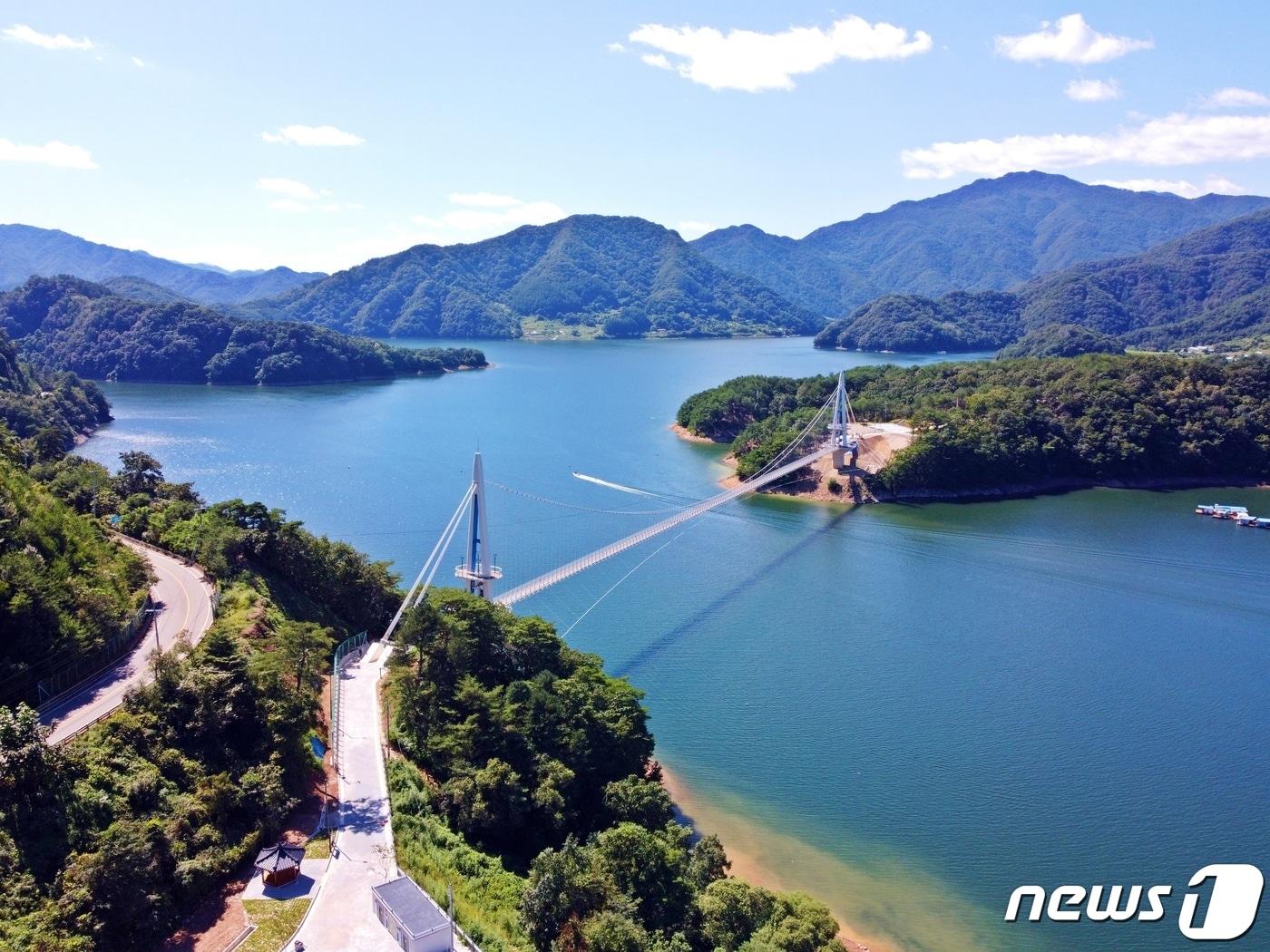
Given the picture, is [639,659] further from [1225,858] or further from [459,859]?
[1225,858]

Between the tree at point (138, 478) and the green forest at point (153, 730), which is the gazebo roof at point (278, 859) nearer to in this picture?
the green forest at point (153, 730)

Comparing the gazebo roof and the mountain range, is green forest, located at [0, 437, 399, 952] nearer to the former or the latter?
the gazebo roof

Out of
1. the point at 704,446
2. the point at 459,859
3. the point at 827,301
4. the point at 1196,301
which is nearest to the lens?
the point at 459,859

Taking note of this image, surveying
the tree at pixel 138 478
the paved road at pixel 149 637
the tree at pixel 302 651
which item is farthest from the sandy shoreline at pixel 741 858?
the tree at pixel 138 478

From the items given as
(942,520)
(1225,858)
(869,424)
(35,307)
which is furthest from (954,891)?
(35,307)

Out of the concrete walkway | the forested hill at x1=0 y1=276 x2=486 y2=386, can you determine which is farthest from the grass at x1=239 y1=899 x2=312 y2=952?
the forested hill at x1=0 y1=276 x2=486 y2=386
